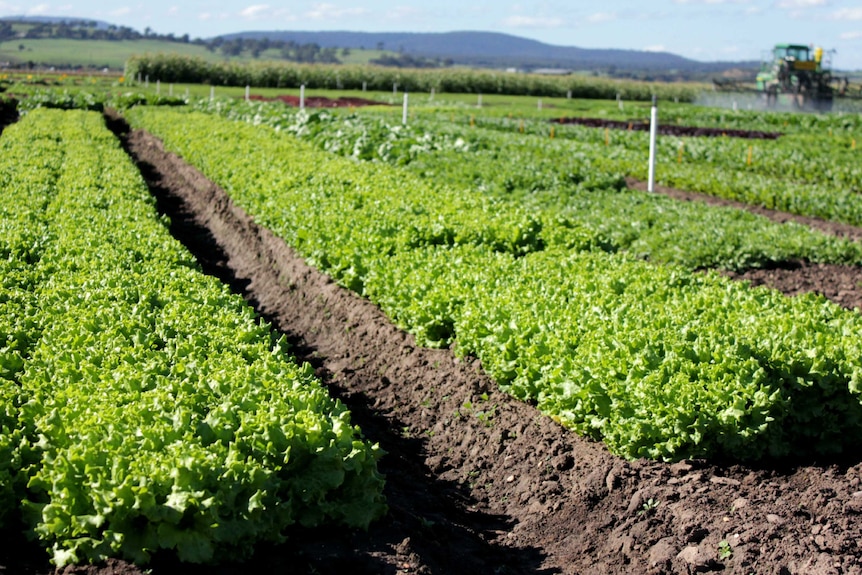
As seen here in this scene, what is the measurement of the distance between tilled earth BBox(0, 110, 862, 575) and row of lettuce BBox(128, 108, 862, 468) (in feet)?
0.80

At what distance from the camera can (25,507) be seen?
476cm

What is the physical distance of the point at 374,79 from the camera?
71.6m

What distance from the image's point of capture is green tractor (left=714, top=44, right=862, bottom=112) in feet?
156

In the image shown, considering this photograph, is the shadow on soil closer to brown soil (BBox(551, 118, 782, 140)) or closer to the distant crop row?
brown soil (BBox(551, 118, 782, 140))

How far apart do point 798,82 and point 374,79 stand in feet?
109

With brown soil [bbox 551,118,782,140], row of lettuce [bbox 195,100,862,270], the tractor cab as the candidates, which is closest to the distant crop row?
the tractor cab

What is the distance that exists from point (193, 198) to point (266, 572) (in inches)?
598

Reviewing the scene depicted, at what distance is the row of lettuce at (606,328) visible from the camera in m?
6.20

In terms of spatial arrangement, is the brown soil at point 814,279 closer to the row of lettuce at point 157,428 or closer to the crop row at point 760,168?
the crop row at point 760,168

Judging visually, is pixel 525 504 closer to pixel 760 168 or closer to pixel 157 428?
pixel 157 428

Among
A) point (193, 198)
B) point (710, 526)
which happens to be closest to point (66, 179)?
point (193, 198)

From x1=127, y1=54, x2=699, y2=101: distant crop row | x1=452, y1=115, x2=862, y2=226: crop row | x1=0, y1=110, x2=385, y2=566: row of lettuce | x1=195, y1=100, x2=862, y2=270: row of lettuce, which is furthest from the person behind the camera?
x1=127, y1=54, x2=699, y2=101: distant crop row

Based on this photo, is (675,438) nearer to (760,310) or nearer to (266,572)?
(760,310)

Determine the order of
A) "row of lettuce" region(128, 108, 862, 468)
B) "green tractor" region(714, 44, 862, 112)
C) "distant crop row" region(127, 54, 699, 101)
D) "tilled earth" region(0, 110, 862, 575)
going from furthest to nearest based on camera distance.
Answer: "distant crop row" region(127, 54, 699, 101) → "green tractor" region(714, 44, 862, 112) → "row of lettuce" region(128, 108, 862, 468) → "tilled earth" region(0, 110, 862, 575)
